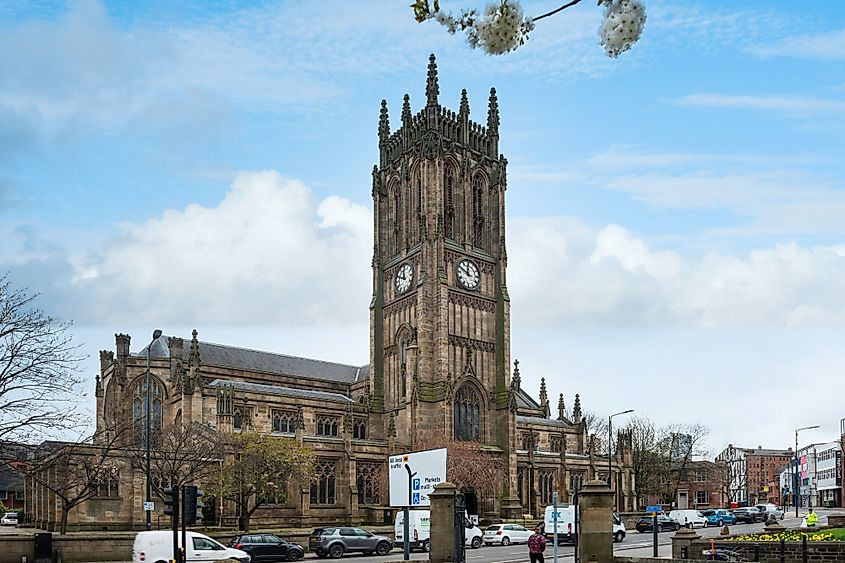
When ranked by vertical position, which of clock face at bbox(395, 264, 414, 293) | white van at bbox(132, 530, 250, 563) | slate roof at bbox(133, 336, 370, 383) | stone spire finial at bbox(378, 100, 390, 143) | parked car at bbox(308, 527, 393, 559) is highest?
stone spire finial at bbox(378, 100, 390, 143)

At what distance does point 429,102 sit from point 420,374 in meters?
23.7

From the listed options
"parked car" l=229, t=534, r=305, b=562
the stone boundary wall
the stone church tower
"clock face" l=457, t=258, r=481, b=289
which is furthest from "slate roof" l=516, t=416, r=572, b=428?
the stone boundary wall

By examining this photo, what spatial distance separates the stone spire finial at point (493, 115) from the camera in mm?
89438

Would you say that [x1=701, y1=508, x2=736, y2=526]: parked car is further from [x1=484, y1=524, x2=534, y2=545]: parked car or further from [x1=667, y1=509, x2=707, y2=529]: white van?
[x1=484, y1=524, x2=534, y2=545]: parked car

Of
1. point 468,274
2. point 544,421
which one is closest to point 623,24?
point 468,274

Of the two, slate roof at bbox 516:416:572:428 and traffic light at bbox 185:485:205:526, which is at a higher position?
traffic light at bbox 185:485:205:526

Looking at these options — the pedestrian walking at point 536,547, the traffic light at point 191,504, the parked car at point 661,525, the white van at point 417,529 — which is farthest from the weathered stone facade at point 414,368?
the traffic light at point 191,504

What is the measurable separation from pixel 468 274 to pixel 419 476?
5462cm

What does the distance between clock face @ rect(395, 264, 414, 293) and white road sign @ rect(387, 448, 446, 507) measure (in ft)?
173

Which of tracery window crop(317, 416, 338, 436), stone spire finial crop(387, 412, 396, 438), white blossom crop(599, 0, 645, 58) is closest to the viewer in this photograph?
white blossom crop(599, 0, 645, 58)

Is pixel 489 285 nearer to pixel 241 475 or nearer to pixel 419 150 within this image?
pixel 419 150

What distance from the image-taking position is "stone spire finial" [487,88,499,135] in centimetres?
8944

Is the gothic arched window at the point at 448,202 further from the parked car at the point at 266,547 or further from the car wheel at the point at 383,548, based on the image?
the parked car at the point at 266,547

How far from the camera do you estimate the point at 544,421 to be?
305ft
